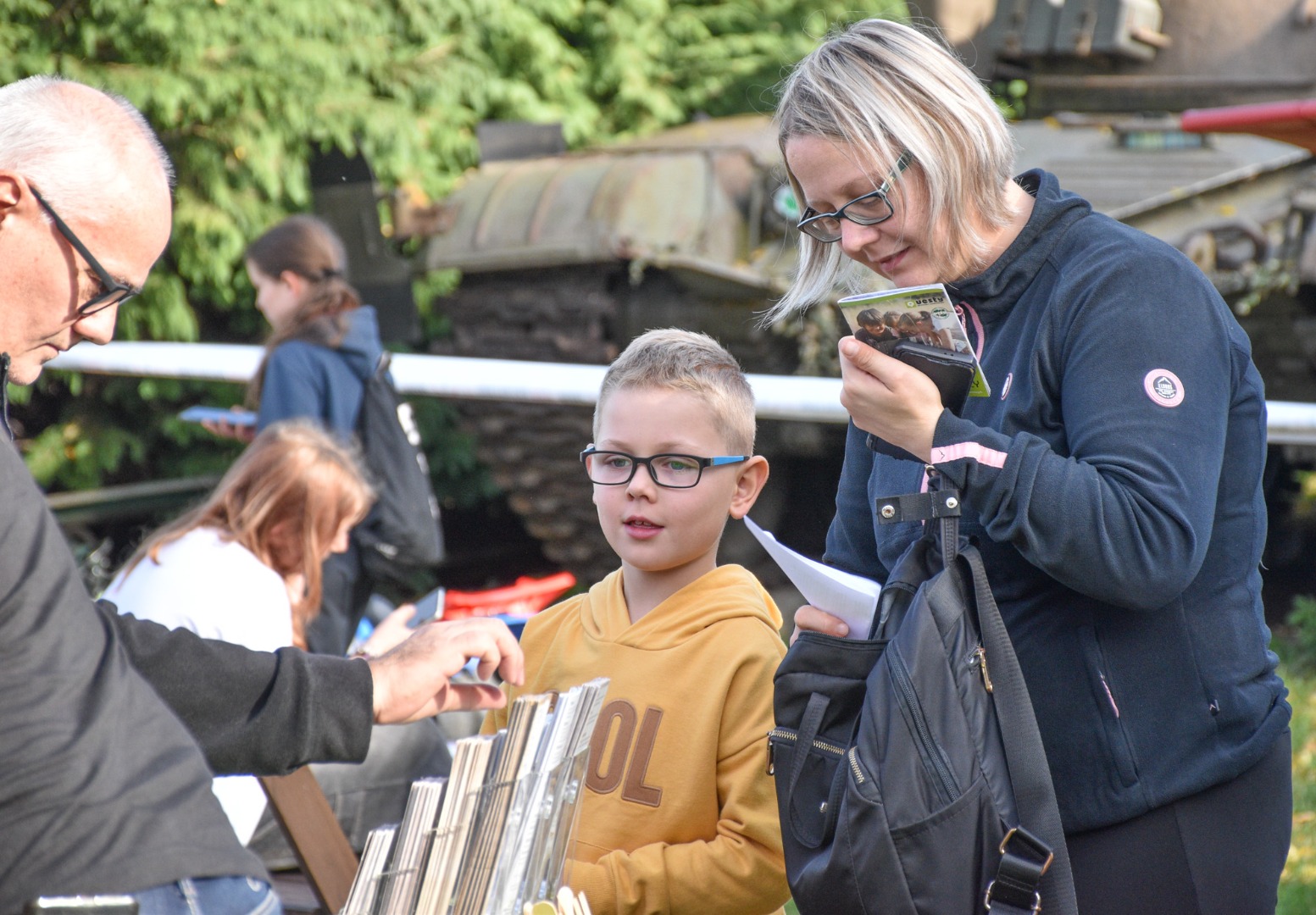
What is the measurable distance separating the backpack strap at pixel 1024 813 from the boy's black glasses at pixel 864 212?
1.75 feet

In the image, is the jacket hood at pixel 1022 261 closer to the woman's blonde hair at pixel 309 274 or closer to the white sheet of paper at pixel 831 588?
the white sheet of paper at pixel 831 588

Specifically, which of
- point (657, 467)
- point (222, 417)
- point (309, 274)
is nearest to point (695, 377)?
point (657, 467)

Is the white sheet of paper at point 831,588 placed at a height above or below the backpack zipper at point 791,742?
above

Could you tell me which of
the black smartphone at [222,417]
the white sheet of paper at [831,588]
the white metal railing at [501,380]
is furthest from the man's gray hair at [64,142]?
the black smartphone at [222,417]

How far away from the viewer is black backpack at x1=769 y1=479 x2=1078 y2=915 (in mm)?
1631

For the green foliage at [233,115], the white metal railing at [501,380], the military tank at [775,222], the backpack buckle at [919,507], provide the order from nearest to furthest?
1. the backpack buckle at [919,507]
2. the white metal railing at [501,380]
3. the military tank at [775,222]
4. the green foliage at [233,115]

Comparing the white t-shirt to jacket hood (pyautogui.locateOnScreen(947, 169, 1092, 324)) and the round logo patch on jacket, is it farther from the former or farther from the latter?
the round logo patch on jacket

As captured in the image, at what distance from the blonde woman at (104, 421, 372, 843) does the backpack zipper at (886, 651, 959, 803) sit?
1499 mm

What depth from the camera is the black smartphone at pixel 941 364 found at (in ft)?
5.82

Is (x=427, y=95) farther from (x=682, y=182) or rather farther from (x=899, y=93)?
(x=899, y=93)

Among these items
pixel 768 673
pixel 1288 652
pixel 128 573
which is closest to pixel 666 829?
pixel 768 673

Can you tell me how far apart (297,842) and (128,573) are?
3.79 ft

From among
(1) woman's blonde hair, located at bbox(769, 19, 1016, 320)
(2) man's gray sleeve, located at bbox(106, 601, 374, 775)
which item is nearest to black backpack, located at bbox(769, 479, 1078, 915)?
(1) woman's blonde hair, located at bbox(769, 19, 1016, 320)

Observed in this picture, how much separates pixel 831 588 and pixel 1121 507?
0.43 m
